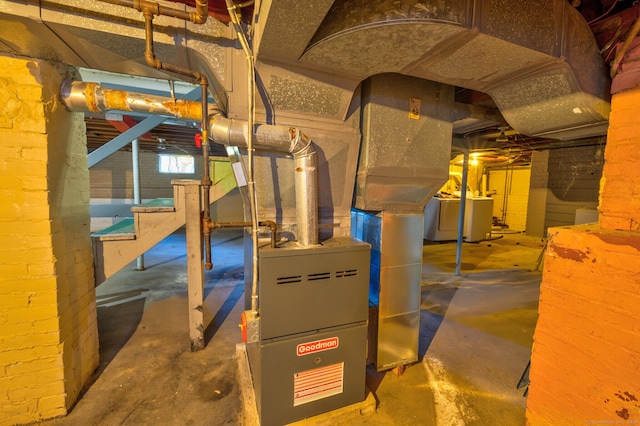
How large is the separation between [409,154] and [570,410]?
1.60m

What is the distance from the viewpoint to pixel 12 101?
1.38 meters

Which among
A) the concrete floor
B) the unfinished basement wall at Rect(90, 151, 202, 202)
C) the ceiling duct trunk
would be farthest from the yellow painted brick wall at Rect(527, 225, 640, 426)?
the unfinished basement wall at Rect(90, 151, 202, 202)

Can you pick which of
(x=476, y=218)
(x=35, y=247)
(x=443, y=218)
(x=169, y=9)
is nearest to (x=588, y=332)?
(x=169, y=9)

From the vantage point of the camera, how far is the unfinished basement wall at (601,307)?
1.07m

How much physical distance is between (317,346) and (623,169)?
1741 millimetres

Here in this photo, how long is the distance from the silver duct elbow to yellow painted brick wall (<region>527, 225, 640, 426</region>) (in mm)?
1266

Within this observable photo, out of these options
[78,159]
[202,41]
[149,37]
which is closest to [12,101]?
[78,159]

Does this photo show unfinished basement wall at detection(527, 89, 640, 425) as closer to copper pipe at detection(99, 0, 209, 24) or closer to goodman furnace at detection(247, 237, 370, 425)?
goodman furnace at detection(247, 237, 370, 425)

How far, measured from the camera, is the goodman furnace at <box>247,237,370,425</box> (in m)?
1.33

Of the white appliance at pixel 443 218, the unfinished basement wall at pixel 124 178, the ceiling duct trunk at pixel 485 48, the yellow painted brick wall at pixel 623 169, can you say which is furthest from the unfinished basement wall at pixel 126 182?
the yellow painted brick wall at pixel 623 169

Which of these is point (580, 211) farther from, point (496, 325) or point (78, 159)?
point (78, 159)

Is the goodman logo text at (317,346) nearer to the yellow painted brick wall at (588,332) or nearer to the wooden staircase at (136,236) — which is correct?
the yellow painted brick wall at (588,332)

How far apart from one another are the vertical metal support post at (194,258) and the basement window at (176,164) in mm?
6938

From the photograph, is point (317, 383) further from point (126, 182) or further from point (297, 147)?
point (126, 182)
